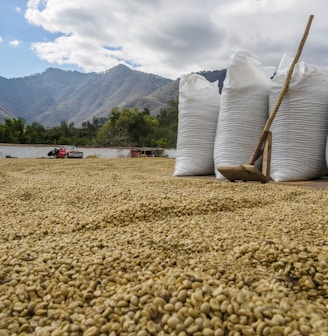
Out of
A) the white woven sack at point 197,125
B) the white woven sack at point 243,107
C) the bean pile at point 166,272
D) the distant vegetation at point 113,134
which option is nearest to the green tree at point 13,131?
the distant vegetation at point 113,134

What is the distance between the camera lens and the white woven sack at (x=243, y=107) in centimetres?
296

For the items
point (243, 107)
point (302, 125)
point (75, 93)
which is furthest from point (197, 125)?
point (75, 93)

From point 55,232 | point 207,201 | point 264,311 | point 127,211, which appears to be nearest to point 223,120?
point 207,201

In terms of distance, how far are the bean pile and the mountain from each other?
201 ft

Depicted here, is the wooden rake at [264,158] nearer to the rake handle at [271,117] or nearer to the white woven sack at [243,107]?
the rake handle at [271,117]

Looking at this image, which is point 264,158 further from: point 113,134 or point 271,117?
point 113,134

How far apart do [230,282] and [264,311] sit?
0.17 meters

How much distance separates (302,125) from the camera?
8.89 feet

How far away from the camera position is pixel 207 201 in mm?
1843

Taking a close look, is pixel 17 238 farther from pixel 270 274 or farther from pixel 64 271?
pixel 270 274

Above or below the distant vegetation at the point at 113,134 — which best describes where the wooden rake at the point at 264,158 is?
below

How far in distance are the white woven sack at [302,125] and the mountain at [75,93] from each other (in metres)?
59.8

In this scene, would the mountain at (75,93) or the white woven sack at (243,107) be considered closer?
the white woven sack at (243,107)

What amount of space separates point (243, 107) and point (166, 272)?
2328 mm
